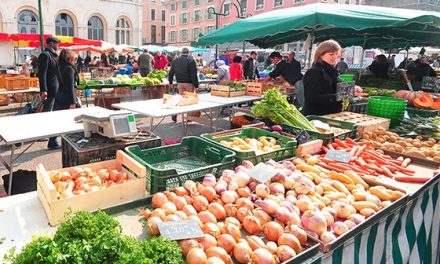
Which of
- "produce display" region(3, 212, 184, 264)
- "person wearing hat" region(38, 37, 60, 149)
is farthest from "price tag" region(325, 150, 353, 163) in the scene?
"person wearing hat" region(38, 37, 60, 149)

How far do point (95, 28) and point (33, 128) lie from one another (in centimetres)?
3686

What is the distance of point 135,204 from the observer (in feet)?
6.90

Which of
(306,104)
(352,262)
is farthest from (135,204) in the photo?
(306,104)

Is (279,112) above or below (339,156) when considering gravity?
above

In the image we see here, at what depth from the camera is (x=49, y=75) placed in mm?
6086

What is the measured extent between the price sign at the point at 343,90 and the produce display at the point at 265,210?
5.89 feet

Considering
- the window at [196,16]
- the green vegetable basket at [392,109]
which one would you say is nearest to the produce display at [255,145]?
the green vegetable basket at [392,109]

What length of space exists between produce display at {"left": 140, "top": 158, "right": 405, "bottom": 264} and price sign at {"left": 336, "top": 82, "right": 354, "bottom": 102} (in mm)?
1796

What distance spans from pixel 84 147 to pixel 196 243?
5.14 ft

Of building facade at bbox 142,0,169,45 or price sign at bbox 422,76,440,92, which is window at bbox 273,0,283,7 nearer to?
building facade at bbox 142,0,169,45

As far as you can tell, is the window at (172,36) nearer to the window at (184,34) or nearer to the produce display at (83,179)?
the window at (184,34)

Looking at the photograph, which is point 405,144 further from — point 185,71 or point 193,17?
point 193,17

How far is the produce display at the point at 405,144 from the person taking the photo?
127 inches

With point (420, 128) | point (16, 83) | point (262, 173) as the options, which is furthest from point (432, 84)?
point (16, 83)
